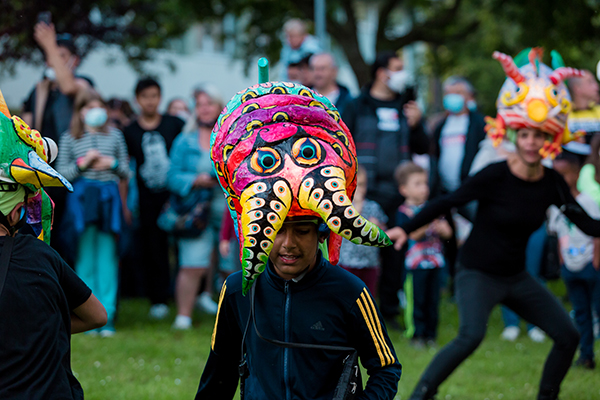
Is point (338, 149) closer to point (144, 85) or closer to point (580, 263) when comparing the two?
point (580, 263)

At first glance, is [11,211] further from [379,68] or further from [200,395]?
[379,68]

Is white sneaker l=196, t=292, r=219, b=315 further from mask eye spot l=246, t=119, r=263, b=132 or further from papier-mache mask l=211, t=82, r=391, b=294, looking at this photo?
mask eye spot l=246, t=119, r=263, b=132

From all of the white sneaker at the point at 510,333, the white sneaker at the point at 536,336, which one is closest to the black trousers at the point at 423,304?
the white sneaker at the point at 510,333

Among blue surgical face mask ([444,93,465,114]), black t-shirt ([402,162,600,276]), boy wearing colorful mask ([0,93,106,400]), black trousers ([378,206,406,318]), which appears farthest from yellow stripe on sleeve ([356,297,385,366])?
blue surgical face mask ([444,93,465,114])

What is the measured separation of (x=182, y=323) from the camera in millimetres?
7938

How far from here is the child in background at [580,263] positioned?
6.84 metres

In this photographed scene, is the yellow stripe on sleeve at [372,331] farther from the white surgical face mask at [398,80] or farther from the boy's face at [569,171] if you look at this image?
the white surgical face mask at [398,80]

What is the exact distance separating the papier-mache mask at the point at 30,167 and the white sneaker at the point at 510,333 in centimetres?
567

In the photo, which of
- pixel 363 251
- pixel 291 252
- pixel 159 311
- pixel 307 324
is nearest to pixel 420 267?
pixel 363 251

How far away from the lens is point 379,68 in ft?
26.6

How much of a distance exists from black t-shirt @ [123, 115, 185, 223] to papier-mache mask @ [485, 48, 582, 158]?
4.01 m

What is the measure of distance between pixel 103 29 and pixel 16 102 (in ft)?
35.7

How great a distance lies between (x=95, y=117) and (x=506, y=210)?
163 inches

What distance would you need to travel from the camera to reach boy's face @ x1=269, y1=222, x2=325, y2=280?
9.91ft
